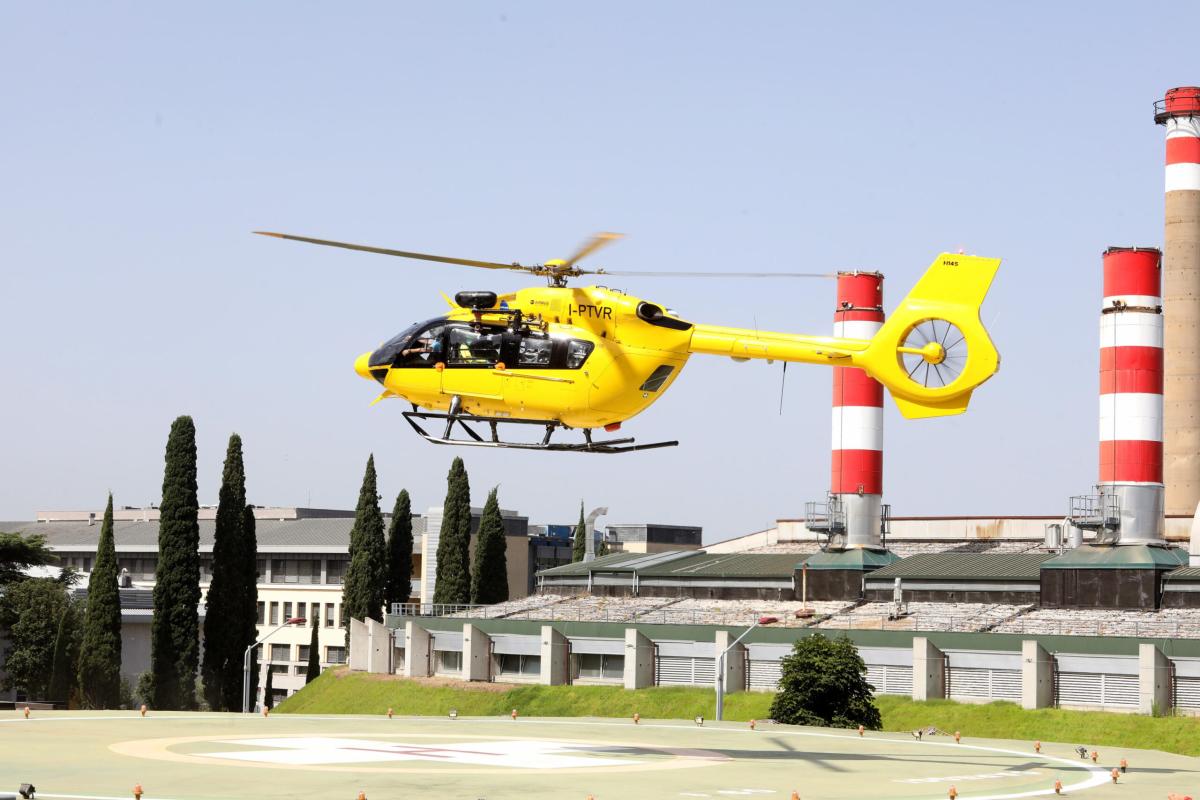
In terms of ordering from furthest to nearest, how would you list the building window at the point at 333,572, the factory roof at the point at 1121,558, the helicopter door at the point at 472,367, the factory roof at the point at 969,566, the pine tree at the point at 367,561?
the building window at the point at 333,572 → the pine tree at the point at 367,561 → the factory roof at the point at 969,566 → the factory roof at the point at 1121,558 → the helicopter door at the point at 472,367

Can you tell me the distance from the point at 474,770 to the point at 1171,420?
6662 cm

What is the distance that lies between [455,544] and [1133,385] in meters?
49.6

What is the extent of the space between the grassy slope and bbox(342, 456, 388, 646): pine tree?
1044 centimetres

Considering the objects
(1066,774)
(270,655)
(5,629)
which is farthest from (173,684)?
(1066,774)

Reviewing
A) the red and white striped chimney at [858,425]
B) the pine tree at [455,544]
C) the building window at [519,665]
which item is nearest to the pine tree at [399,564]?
the pine tree at [455,544]

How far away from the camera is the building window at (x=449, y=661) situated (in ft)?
281

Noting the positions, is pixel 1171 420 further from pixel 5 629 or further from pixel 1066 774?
pixel 5 629

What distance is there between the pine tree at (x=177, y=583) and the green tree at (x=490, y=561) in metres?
26.4

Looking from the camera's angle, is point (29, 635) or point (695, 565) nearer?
point (695, 565)

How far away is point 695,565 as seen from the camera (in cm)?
9512

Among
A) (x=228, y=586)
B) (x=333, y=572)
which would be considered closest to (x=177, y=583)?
(x=228, y=586)

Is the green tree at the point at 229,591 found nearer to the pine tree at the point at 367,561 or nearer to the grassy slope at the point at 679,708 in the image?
the grassy slope at the point at 679,708

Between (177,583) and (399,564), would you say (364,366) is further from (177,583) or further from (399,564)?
(399,564)

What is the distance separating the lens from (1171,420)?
3752 inches
